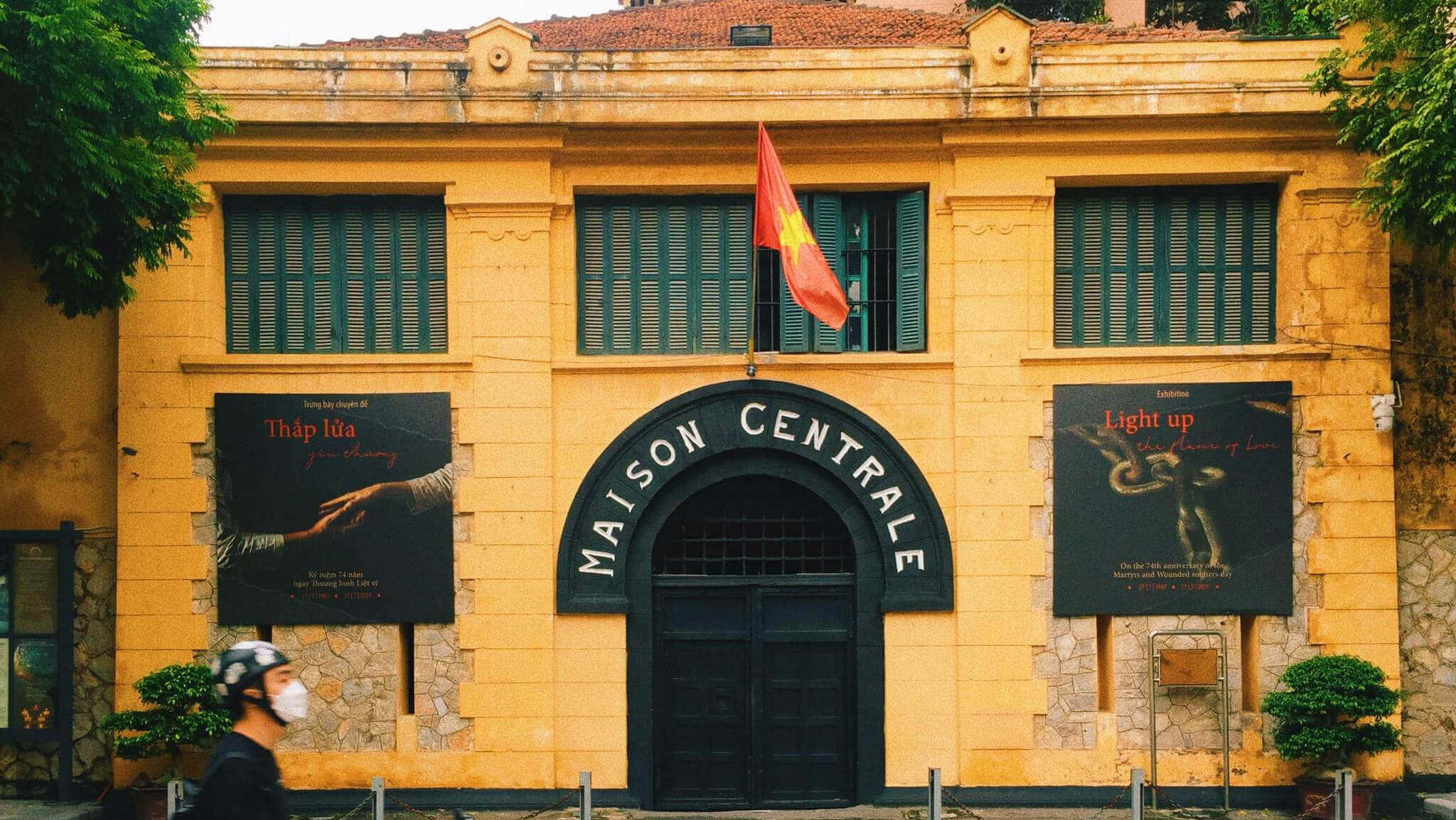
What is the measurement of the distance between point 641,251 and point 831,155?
8.60ft

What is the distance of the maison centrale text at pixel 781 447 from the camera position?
15.8 meters

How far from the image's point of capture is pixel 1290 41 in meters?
15.5

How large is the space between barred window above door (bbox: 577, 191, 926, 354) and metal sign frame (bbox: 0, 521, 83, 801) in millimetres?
6642

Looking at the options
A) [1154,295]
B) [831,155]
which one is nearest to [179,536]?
[831,155]

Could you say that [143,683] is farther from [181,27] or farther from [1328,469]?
[1328,469]

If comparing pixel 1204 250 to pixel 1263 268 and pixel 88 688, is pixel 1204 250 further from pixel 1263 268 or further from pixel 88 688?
pixel 88 688

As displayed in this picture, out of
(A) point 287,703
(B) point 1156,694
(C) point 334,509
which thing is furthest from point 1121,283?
(A) point 287,703

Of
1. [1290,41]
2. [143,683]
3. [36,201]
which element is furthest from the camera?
[1290,41]

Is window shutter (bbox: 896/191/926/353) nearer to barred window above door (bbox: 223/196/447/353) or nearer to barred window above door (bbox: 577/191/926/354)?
barred window above door (bbox: 577/191/926/354)

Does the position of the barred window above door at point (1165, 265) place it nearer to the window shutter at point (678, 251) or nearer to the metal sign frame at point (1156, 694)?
the metal sign frame at point (1156, 694)

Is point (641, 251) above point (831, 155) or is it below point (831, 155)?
below

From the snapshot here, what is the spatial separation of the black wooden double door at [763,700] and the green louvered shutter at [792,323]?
2899mm

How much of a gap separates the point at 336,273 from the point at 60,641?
5471 mm

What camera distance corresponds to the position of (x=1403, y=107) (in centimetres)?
1445
